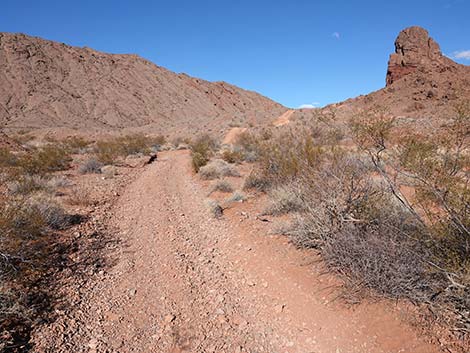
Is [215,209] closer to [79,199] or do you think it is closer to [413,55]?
[79,199]

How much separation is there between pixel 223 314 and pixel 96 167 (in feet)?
35.3

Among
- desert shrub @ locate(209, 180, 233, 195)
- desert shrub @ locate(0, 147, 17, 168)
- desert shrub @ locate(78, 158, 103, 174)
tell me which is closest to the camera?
desert shrub @ locate(209, 180, 233, 195)

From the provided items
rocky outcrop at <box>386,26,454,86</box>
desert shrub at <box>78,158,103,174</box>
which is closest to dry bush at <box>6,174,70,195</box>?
desert shrub at <box>78,158,103,174</box>

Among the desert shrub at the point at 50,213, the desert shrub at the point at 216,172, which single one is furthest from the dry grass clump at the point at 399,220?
the desert shrub at the point at 216,172

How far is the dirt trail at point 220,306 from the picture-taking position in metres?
3.18

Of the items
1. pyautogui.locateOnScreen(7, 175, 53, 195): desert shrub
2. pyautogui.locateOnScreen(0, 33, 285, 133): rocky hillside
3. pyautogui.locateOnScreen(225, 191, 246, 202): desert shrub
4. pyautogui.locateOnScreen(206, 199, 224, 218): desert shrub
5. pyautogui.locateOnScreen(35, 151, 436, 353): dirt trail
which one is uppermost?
pyautogui.locateOnScreen(0, 33, 285, 133): rocky hillside

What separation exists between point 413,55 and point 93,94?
46080 mm

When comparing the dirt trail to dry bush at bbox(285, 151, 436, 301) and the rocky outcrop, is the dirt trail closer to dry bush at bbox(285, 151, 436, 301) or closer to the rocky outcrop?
dry bush at bbox(285, 151, 436, 301)

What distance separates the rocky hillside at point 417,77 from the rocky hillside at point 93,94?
46.9ft

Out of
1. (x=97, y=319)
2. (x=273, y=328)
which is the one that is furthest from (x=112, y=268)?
(x=273, y=328)

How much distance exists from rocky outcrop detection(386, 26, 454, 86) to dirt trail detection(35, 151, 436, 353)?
132ft

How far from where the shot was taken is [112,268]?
15.6 feet

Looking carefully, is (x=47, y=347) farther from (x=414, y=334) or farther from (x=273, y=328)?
(x=414, y=334)

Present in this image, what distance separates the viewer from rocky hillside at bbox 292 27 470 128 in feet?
94.0
